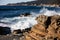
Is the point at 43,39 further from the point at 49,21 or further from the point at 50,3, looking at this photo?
the point at 50,3

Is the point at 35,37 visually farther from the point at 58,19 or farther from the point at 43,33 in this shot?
the point at 58,19

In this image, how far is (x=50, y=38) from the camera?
8711 millimetres

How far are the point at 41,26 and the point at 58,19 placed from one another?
24.1 inches

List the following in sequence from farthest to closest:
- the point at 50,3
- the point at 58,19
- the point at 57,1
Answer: the point at 50,3 → the point at 57,1 → the point at 58,19

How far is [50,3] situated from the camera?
11650 centimetres

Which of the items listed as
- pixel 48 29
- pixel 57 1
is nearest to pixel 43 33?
pixel 48 29

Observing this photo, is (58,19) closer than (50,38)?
No

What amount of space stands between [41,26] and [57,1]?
96.1 metres

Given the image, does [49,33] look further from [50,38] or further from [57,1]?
[57,1]

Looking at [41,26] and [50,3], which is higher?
[41,26]

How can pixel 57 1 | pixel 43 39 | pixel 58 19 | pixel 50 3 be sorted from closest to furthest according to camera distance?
pixel 43 39 → pixel 58 19 → pixel 57 1 → pixel 50 3

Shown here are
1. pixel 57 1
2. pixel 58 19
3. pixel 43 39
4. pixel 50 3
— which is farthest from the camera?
pixel 50 3

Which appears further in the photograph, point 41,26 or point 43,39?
point 41,26

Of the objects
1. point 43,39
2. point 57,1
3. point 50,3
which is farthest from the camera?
point 50,3
